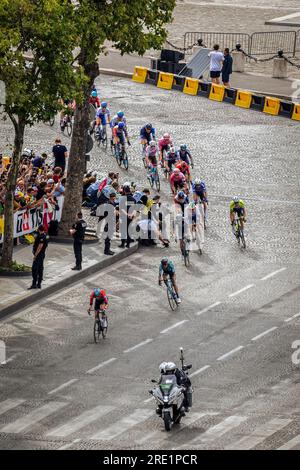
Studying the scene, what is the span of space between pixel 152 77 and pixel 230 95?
174 inches

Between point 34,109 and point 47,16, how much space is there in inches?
90.1

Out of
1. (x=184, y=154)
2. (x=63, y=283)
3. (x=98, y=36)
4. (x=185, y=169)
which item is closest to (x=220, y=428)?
(x=63, y=283)

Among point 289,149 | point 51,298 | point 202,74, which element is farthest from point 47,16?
point 202,74

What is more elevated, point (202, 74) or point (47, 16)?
point (47, 16)

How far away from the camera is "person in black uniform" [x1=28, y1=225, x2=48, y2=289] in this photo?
40562 millimetres

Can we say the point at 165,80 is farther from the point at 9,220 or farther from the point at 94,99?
the point at 9,220

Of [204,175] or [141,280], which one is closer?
[141,280]

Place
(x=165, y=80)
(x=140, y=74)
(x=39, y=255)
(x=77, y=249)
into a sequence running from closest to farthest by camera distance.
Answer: (x=39, y=255), (x=77, y=249), (x=165, y=80), (x=140, y=74)

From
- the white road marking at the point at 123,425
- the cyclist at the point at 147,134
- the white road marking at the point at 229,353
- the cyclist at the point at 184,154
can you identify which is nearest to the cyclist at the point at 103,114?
the cyclist at the point at 147,134

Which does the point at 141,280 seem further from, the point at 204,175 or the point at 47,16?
the point at 204,175

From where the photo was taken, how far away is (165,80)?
66375 mm

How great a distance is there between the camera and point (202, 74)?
66.1 metres

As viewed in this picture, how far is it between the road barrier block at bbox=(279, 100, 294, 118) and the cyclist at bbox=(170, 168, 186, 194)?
13499 millimetres

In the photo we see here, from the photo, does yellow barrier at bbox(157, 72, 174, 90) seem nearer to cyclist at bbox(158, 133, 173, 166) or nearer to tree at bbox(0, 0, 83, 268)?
cyclist at bbox(158, 133, 173, 166)
